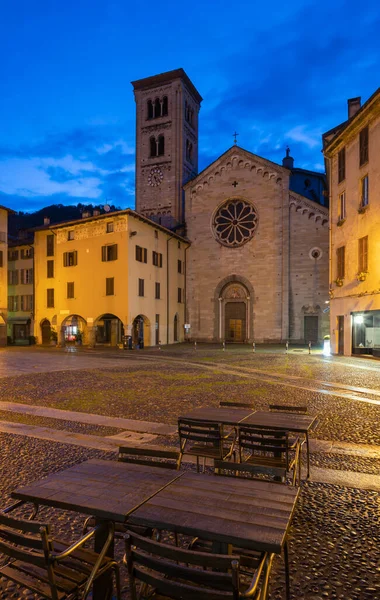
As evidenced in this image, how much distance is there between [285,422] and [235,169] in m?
39.4

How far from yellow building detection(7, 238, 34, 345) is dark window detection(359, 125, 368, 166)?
30.2 m

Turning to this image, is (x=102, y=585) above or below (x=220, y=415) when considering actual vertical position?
below

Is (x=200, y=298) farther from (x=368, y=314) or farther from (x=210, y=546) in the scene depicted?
(x=210, y=546)

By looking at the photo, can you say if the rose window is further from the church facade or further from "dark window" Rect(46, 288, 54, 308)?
"dark window" Rect(46, 288, 54, 308)

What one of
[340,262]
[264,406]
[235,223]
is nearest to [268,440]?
[264,406]

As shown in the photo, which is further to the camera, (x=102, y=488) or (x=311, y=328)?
(x=311, y=328)

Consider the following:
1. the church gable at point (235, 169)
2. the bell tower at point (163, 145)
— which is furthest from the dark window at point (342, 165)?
the bell tower at point (163, 145)

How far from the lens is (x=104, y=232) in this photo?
115 ft

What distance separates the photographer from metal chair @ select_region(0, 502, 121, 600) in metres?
2.73

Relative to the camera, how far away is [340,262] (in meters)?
26.7

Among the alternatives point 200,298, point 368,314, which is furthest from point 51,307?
point 368,314

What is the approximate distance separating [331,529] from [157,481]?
207 cm

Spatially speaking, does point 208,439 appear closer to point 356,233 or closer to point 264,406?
point 264,406

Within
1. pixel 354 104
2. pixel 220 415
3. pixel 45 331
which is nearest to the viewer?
pixel 220 415
